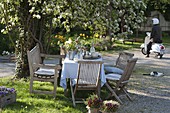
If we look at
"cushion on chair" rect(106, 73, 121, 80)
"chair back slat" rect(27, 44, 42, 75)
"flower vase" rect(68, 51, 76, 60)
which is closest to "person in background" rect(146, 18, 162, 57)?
"chair back slat" rect(27, 44, 42, 75)

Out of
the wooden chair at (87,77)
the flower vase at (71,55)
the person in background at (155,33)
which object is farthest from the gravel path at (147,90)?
the person in background at (155,33)

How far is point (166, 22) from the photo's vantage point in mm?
32500

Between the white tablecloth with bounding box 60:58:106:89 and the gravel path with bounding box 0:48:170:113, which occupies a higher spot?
the white tablecloth with bounding box 60:58:106:89

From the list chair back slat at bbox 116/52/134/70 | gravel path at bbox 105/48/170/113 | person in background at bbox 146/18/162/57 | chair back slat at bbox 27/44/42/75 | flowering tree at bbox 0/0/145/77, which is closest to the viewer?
gravel path at bbox 105/48/170/113

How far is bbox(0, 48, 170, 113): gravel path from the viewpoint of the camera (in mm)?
6863

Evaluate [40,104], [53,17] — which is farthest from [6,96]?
[53,17]

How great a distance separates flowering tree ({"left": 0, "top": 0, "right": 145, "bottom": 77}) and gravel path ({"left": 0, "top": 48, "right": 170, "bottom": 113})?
154 centimetres

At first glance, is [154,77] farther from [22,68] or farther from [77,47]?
[22,68]

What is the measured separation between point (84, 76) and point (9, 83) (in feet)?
8.10

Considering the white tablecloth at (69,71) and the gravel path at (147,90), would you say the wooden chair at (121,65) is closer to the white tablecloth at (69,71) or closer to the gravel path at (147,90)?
the gravel path at (147,90)

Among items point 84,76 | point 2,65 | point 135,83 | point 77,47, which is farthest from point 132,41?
point 84,76

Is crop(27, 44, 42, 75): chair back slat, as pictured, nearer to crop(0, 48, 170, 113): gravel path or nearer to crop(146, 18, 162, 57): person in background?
crop(0, 48, 170, 113): gravel path

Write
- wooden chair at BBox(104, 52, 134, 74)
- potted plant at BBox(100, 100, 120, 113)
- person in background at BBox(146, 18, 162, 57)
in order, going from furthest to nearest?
1. person in background at BBox(146, 18, 162, 57)
2. wooden chair at BBox(104, 52, 134, 74)
3. potted plant at BBox(100, 100, 120, 113)

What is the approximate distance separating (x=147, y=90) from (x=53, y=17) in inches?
116
